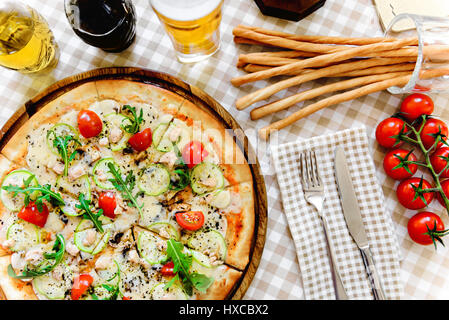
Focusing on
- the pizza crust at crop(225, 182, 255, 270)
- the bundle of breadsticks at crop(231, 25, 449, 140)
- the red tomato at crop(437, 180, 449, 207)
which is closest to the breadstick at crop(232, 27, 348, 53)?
the bundle of breadsticks at crop(231, 25, 449, 140)

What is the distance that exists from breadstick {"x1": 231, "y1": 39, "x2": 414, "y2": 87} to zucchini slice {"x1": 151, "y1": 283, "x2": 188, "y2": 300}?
40.8 inches

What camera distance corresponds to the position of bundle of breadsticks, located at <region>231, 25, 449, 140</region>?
1.89 metres

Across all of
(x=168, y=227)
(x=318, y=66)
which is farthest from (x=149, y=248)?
(x=318, y=66)

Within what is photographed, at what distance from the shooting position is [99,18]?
6.05 ft

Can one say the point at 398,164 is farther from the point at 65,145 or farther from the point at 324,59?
the point at 65,145

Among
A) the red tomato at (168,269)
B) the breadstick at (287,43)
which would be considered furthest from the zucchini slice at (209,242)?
the breadstick at (287,43)

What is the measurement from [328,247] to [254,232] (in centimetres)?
36

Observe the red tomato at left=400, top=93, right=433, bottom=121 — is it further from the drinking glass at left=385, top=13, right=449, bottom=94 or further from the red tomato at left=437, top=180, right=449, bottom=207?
the red tomato at left=437, top=180, right=449, bottom=207

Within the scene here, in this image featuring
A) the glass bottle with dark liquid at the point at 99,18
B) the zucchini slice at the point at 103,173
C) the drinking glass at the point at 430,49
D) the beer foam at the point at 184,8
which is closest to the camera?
the beer foam at the point at 184,8

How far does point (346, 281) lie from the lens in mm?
1930

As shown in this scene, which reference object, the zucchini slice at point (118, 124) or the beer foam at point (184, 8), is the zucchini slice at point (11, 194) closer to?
the zucchini slice at point (118, 124)

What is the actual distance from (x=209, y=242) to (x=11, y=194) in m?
0.98

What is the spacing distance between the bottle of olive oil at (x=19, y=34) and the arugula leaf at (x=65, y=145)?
0.37 meters

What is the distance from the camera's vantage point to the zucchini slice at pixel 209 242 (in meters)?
1.90
